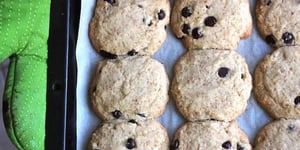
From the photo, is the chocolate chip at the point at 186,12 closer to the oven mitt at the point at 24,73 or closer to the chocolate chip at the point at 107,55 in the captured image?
the chocolate chip at the point at 107,55

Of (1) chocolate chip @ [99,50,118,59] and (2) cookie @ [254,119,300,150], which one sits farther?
(1) chocolate chip @ [99,50,118,59]

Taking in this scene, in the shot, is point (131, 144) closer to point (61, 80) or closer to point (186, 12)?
point (61, 80)

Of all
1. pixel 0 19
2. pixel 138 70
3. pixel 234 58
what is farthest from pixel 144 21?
pixel 0 19

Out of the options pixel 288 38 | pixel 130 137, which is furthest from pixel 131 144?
pixel 288 38

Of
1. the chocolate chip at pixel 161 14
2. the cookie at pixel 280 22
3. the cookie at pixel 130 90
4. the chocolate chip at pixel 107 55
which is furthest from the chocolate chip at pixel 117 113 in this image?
the cookie at pixel 280 22

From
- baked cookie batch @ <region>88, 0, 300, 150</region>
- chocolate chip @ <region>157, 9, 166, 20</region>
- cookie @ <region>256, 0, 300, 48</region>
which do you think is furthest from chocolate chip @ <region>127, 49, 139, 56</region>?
cookie @ <region>256, 0, 300, 48</region>

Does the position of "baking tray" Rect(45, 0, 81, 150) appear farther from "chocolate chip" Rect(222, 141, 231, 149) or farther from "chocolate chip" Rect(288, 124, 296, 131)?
"chocolate chip" Rect(288, 124, 296, 131)

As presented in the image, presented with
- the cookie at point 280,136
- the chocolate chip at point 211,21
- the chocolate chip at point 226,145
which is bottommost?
the chocolate chip at point 226,145
